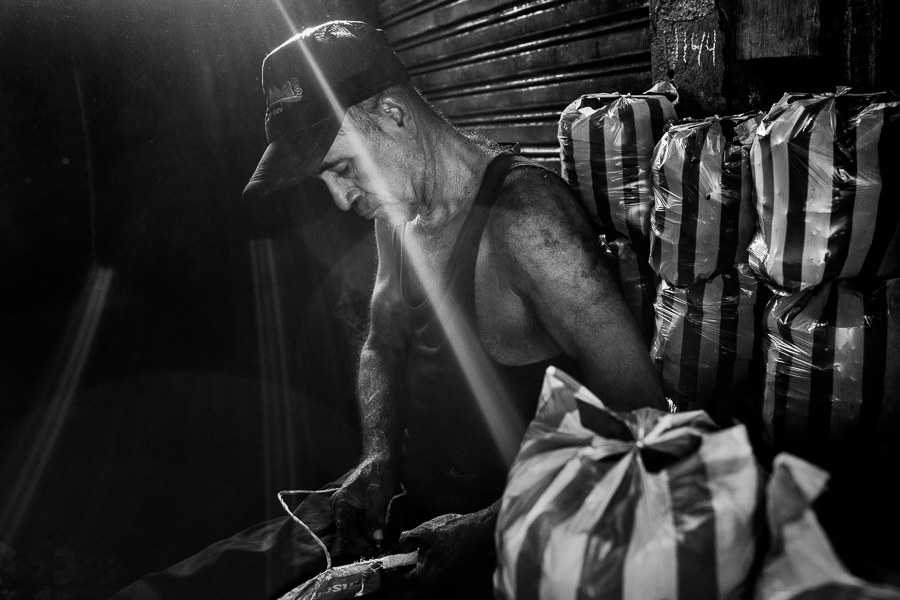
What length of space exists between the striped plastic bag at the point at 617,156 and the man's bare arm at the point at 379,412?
97 centimetres

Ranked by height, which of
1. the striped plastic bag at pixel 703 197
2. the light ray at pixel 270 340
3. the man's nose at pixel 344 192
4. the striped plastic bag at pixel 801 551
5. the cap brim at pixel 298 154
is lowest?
the light ray at pixel 270 340

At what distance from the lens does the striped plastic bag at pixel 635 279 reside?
2195mm

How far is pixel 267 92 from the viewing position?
7.18ft

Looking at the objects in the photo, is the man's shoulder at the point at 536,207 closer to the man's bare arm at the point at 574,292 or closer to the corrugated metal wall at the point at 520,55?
the man's bare arm at the point at 574,292

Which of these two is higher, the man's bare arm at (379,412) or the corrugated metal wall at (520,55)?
the corrugated metal wall at (520,55)

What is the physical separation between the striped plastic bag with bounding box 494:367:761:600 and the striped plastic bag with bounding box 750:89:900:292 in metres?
0.63

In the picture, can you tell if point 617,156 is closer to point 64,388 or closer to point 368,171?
point 368,171

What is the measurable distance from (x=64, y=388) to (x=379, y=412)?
136 inches

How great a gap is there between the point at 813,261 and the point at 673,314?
53cm

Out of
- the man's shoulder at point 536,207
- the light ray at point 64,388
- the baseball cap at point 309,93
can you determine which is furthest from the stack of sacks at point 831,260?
the light ray at point 64,388

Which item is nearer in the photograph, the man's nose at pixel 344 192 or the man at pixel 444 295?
the man at pixel 444 295

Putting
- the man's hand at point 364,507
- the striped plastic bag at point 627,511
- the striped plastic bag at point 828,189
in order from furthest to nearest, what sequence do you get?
1. the man's hand at point 364,507
2. the striped plastic bag at point 828,189
3. the striped plastic bag at point 627,511

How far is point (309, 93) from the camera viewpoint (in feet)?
6.72

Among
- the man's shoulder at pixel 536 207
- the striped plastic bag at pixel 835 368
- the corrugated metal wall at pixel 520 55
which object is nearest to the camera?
the striped plastic bag at pixel 835 368
